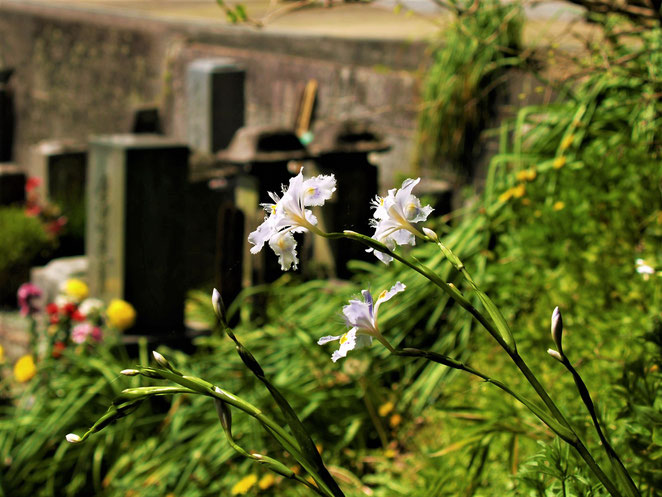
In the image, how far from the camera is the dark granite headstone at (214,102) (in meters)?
6.05

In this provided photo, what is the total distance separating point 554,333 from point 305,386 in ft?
7.15

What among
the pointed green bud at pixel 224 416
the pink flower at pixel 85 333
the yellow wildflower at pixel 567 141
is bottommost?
the pink flower at pixel 85 333

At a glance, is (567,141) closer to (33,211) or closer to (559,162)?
(559,162)

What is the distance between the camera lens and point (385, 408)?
312 centimetres

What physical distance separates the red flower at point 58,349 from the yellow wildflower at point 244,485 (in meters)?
1.37

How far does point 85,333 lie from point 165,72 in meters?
4.50

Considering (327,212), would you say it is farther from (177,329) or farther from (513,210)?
(513,210)

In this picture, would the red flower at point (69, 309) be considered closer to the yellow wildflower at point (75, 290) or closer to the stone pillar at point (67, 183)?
the yellow wildflower at point (75, 290)

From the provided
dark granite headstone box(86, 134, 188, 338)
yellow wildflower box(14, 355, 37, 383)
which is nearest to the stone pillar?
dark granite headstone box(86, 134, 188, 338)

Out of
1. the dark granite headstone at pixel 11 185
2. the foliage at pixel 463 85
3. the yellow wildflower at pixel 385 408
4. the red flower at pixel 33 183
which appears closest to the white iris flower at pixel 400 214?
the yellow wildflower at pixel 385 408

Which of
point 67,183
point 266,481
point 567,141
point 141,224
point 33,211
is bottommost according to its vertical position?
point 33,211

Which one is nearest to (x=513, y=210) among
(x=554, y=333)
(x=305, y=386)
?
(x=305, y=386)

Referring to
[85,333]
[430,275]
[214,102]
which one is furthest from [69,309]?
[430,275]

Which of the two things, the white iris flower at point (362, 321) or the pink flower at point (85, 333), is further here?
the pink flower at point (85, 333)
